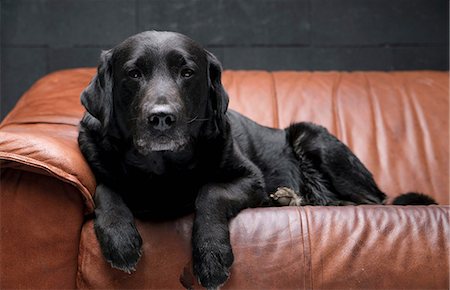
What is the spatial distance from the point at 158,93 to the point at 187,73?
19 cm

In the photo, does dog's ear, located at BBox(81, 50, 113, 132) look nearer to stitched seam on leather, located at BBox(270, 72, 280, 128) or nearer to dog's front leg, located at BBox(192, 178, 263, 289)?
dog's front leg, located at BBox(192, 178, 263, 289)

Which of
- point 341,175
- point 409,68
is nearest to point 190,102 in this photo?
point 341,175

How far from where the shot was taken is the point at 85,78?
10.8 ft

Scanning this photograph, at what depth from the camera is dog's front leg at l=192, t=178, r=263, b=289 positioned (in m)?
1.77

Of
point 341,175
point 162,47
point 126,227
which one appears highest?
point 162,47

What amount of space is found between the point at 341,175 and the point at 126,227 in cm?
116

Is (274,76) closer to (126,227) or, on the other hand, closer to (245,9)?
(245,9)

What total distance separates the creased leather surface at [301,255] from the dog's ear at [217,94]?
380 millimetres

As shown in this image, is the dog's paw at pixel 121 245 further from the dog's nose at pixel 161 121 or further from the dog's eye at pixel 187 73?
the dog's eye at pixel 187 73

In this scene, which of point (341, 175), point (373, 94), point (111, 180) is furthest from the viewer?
point (373, 94)

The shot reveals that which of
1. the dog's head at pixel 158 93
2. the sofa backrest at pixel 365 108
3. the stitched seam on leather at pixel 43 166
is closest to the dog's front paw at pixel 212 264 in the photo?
the dog's head at pixel 158 93

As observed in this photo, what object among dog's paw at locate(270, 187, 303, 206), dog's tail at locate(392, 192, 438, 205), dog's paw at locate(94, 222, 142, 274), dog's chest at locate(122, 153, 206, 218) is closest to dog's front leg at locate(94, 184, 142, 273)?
dog's paw at locate(94, 222, 142, 274)

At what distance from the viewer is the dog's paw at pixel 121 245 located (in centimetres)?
178

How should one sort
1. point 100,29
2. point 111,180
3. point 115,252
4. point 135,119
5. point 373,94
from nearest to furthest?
point 115,252 → point 135,119 → point 111,180 → point 373,94 → point 100,29
